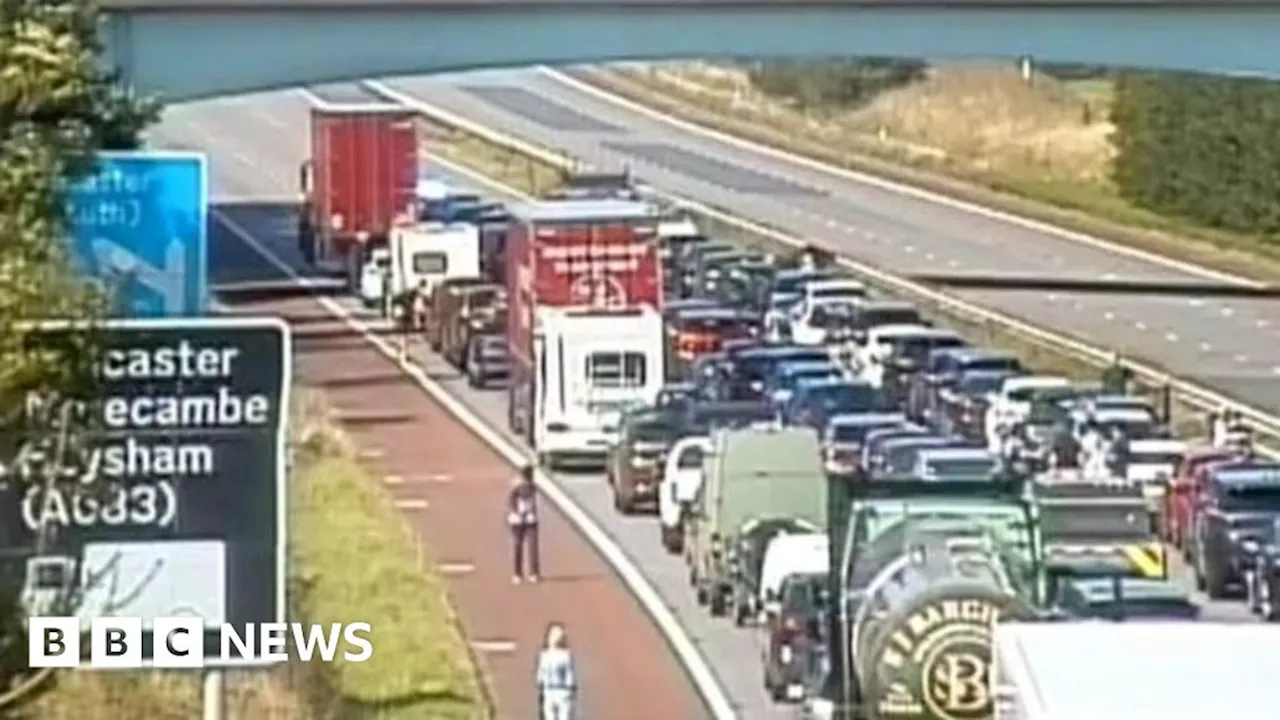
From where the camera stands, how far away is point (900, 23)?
8438mm

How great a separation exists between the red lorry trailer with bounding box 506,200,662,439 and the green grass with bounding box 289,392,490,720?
48 cm

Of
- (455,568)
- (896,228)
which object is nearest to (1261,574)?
(896,228)

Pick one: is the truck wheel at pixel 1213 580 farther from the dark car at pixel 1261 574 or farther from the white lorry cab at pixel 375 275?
the white lorry cab at pixel 375 275

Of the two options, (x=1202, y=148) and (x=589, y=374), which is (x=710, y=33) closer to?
(x=589, y=374)

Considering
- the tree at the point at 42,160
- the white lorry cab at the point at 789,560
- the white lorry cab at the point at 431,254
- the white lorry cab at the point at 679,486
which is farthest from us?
the white lorry cab at the point at 431,254

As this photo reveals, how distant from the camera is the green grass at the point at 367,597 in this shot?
818 centimetres

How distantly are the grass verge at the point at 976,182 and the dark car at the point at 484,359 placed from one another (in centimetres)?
75

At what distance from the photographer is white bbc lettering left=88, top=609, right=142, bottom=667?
7926mm

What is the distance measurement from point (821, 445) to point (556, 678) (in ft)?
3.09

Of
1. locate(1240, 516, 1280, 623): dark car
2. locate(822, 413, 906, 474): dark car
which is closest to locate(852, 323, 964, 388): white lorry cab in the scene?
locate(822, 413, 906, 474): dark car

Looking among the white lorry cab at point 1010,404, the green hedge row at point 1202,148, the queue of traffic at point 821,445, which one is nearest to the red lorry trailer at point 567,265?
the queue of traffic at point 821,445

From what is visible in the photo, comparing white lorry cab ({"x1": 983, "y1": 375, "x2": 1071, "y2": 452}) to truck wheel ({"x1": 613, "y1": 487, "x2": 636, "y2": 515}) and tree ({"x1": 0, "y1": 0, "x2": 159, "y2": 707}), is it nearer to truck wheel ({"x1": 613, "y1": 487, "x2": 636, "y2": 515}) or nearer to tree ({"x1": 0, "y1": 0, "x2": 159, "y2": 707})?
truck wheel ({"x1": 613, "y1": 487, "x2": 636, "y2": 515})

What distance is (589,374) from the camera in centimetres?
847

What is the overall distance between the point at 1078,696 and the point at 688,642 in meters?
2.26
